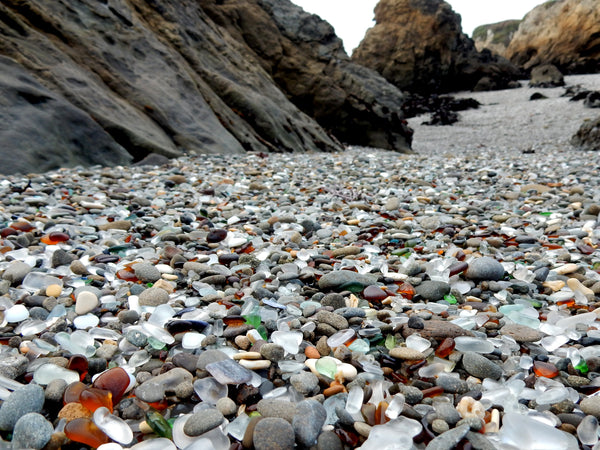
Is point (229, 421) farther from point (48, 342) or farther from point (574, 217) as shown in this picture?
point (574, 217)

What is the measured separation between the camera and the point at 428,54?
93.4ft

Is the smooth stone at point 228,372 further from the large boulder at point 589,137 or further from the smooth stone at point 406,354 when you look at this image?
the large boulder at point 589,137

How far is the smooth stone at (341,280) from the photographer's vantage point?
2020 mm

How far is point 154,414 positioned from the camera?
1151mm

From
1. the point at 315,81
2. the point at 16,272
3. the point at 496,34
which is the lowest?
the point at 16,272

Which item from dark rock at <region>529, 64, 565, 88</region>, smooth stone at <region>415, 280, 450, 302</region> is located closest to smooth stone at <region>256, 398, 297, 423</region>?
smooth stone at <region>415, 280, 450, 302</region>

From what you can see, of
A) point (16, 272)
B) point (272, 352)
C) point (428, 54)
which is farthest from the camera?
point (428, 54)

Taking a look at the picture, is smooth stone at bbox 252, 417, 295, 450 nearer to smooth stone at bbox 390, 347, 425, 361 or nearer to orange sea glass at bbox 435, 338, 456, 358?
smooth stone at bbox 390, 347, 425, 361

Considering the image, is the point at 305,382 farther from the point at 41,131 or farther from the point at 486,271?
the point at 41,131

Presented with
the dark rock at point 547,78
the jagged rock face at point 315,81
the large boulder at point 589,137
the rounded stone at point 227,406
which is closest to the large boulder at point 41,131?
the rounded stone at point 227,406

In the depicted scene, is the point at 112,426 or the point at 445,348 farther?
the point at 445,348

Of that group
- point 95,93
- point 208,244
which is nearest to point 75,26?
point 95,93

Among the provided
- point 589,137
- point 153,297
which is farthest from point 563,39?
point 153,297

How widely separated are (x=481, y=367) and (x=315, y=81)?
1154 centimetres
